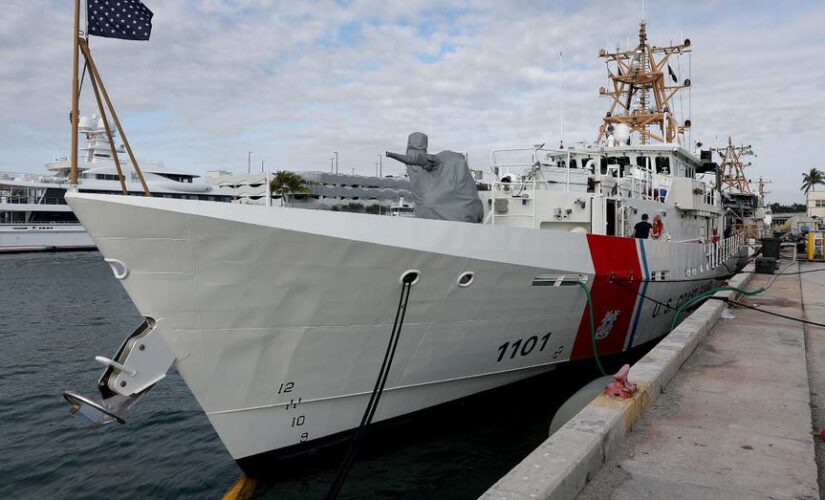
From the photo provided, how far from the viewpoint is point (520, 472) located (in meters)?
3.54

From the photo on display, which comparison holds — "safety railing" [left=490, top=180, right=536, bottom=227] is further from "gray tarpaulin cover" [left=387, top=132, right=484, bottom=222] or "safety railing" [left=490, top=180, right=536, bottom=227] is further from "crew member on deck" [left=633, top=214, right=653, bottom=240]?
"crew member on deck" [left=633, top=214, right=653, bottom=240]

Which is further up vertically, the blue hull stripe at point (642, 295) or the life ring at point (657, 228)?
the life ring at point (657, 228)

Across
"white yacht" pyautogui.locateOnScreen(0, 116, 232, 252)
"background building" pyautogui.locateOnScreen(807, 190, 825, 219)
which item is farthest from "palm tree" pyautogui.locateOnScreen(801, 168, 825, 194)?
"white yacht" pyautogui.locateOnScreen(0, 116, 232, 252)

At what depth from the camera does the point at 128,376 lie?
200 inches

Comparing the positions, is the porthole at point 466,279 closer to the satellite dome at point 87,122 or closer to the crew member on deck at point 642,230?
the crew member on deck at point 642,230

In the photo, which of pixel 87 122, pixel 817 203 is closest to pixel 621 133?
pixel 87 122

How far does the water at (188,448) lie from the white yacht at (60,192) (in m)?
43.7

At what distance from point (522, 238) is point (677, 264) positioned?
5471 mm

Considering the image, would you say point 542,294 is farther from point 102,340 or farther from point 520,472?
point 102,340

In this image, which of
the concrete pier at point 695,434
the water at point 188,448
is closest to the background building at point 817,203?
the water at point 188,448

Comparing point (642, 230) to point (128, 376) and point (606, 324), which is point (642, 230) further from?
point (128, 376)

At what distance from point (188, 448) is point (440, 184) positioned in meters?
4.84

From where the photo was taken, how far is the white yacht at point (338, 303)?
4.85 meters

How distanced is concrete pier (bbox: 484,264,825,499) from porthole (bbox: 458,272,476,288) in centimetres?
187
